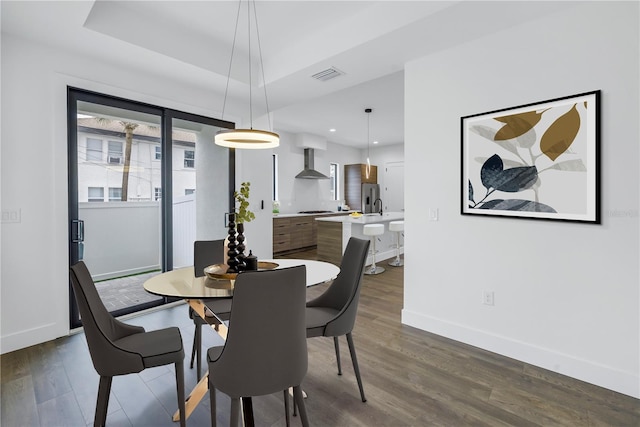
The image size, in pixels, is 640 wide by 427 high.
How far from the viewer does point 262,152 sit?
451 centimetres

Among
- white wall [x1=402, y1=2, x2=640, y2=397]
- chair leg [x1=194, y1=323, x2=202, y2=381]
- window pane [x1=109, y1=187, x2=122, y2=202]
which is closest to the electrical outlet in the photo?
white wall [x1=402, y1=2, x2=640, y2=397]

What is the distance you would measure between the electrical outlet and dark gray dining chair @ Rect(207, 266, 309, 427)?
1.90 metres

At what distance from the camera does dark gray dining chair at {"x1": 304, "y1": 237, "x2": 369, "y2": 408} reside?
1.91 m

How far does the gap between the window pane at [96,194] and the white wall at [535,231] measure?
3.03m

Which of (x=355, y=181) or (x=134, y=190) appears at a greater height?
(x=355, y=181)

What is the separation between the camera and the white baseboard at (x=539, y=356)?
2033mm

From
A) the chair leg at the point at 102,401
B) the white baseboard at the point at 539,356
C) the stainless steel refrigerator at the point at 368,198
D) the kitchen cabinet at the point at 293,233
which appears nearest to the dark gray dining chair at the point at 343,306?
the chair leg at the point at 102,401

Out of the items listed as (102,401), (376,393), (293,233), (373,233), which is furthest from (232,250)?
(293,233)

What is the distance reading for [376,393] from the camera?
2012 millimetres

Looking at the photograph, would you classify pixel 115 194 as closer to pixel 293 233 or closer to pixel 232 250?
pixel 232 250

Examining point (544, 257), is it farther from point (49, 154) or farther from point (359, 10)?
point (49, 154)

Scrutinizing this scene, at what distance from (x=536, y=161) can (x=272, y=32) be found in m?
2.54

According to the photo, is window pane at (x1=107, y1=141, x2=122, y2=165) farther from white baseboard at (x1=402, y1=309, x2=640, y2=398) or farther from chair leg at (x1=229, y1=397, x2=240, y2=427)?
white baseboard at (x1=402, y1=309, x2=640, y2=398)

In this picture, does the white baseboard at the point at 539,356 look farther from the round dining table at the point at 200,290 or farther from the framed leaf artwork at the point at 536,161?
the round dining table at the point at 200,290
